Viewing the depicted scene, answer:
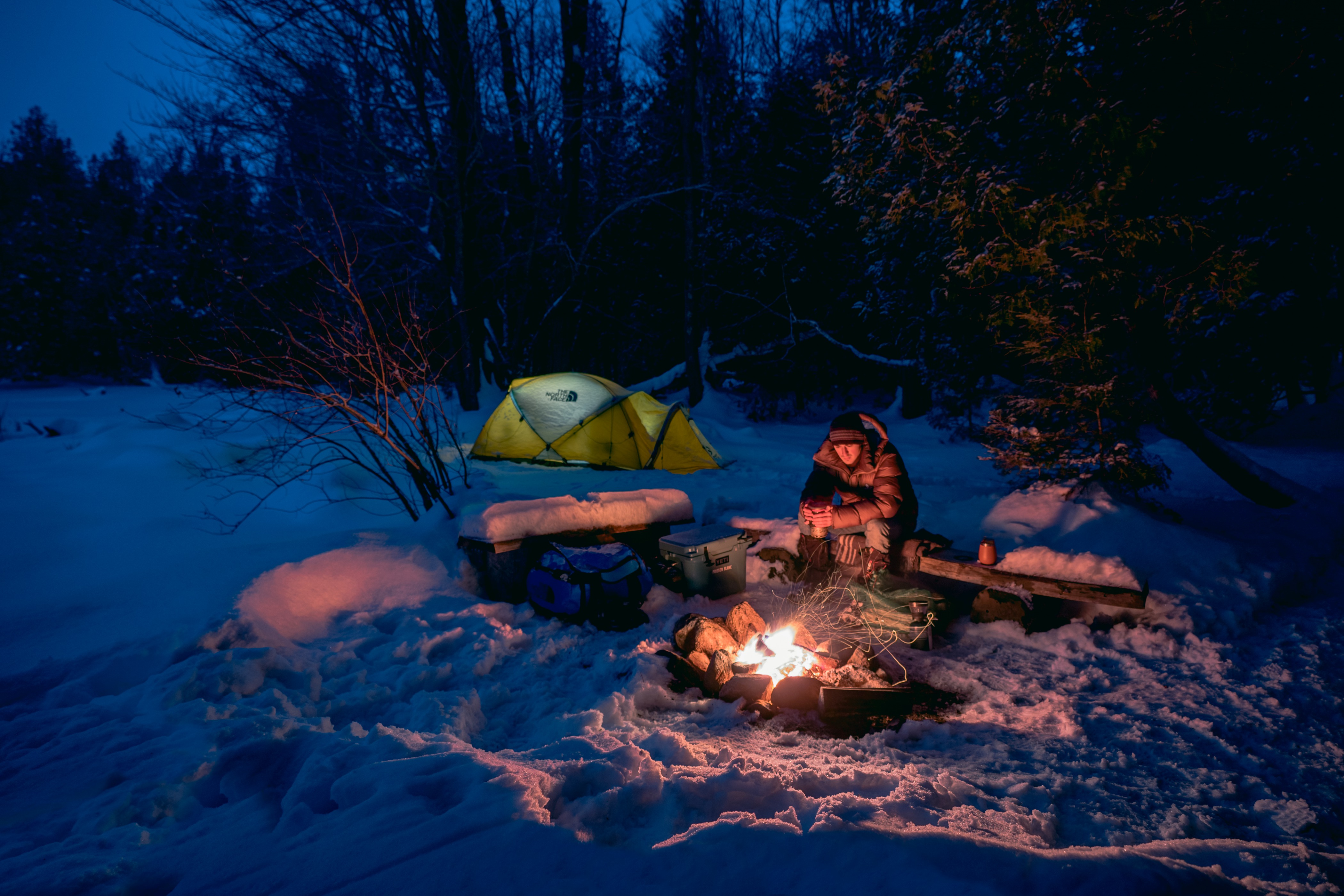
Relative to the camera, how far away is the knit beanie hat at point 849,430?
491 cm

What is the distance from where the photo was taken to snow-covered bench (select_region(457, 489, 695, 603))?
15.2 ft

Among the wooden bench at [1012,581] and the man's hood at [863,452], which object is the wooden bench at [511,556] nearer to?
the man's hood at [863,452]

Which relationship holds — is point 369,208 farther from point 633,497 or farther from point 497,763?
point 497,763

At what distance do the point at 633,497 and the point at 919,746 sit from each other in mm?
3134

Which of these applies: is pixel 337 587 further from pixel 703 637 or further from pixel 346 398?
pixel 703 637

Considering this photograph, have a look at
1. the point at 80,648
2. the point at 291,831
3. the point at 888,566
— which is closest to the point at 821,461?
the point at 888,566

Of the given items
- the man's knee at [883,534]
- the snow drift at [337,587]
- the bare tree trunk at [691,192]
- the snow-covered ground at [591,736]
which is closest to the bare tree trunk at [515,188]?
the bare tree trunk at [691,192]

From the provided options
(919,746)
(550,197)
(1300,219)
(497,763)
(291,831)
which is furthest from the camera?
(550,197)

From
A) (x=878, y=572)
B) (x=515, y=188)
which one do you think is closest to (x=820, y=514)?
(x=878, y=572)

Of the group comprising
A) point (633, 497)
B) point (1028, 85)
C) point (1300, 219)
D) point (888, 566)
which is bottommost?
point (888, 566)

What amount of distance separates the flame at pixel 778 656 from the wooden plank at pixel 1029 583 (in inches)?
58.9

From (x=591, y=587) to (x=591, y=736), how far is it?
1.58 meters

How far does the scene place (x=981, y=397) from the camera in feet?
39.4

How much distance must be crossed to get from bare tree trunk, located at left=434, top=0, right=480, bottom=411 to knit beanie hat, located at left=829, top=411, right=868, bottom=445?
820cm
